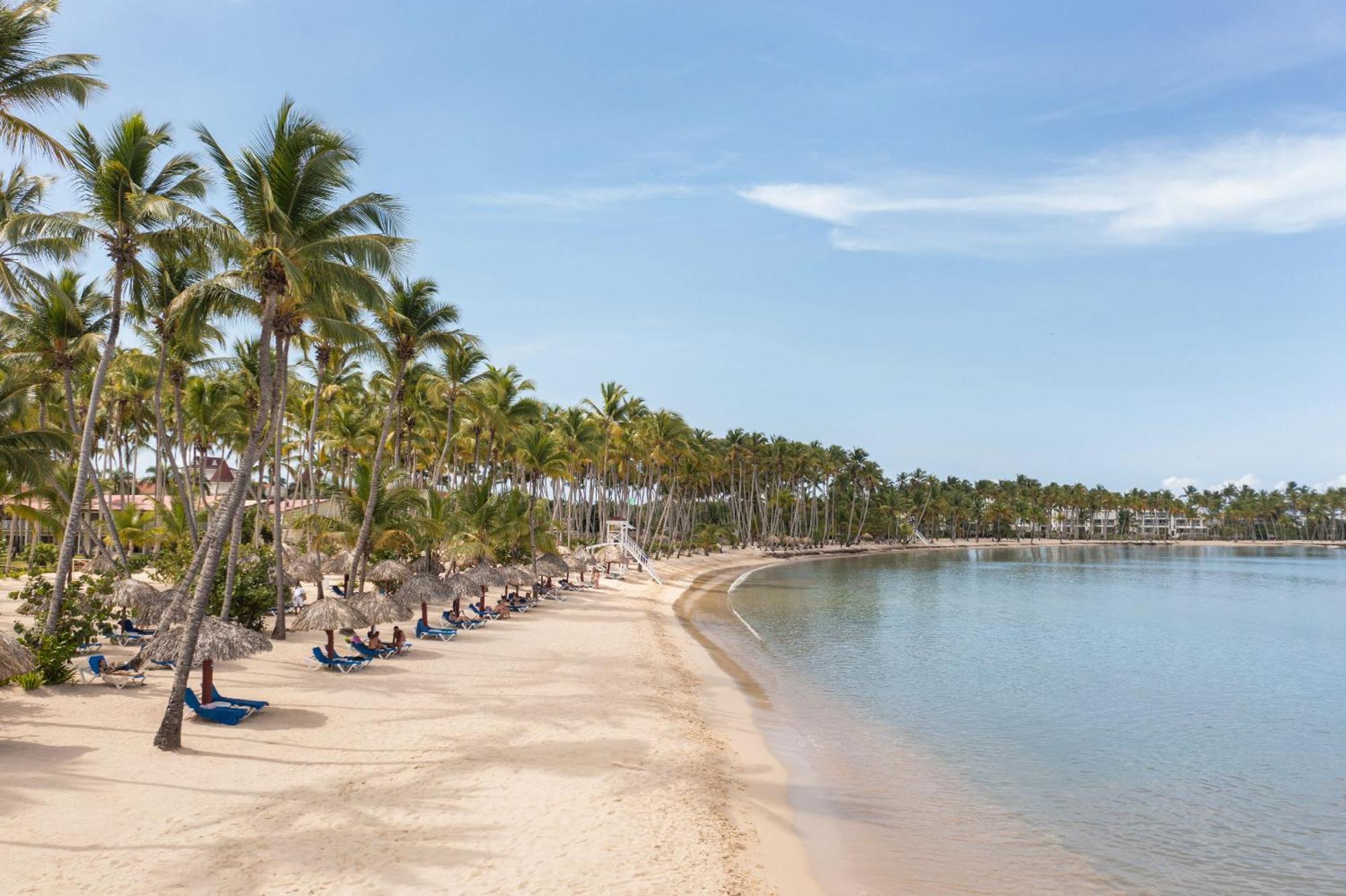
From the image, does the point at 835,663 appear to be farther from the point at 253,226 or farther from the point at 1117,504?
the point at 1117,504

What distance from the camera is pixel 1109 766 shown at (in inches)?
640

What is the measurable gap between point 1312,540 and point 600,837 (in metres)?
247

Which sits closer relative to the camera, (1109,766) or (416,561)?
(1109,766)

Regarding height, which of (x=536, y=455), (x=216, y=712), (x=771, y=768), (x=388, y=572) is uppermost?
(x=536, y=455)

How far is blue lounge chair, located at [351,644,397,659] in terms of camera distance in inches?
770

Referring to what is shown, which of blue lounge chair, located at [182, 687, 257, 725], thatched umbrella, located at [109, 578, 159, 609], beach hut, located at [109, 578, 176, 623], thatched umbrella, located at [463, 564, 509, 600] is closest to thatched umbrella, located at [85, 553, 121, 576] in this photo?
thatched umbrella, located at [109, 578, 159, 609]

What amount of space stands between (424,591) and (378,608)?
5534 mm

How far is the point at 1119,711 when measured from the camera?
21.6 m

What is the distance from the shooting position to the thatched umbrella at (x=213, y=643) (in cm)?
1608

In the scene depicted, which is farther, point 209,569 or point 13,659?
point 13,659

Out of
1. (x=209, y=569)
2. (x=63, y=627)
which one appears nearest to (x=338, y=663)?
(x=63, y=627)

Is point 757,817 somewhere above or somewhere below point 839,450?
below

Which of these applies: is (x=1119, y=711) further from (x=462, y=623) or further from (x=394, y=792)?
(x=462, y=623)

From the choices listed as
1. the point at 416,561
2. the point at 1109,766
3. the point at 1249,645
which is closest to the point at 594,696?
the point at 1109,766
